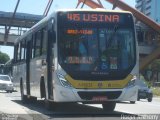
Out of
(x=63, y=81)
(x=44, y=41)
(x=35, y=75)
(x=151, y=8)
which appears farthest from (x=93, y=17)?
(x=151, y=8)

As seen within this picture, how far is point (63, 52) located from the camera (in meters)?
16.7

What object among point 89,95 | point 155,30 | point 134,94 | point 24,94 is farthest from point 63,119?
point 155,30

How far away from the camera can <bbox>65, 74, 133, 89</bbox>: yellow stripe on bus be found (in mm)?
16344

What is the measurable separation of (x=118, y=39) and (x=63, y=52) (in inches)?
73.9

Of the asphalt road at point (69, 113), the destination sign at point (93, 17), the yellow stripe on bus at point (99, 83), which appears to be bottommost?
the asphalt road at point (69, 113)

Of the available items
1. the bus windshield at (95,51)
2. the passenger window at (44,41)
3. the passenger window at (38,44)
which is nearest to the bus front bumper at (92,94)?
the bus windshield at (95,51)

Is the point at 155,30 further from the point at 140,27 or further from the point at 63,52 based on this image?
the point at 63,52

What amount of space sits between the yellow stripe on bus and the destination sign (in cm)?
199

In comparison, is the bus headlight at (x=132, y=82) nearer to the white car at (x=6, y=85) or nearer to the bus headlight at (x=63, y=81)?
the bus headlight at (x=63, y=81)

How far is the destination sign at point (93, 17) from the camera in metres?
17.0

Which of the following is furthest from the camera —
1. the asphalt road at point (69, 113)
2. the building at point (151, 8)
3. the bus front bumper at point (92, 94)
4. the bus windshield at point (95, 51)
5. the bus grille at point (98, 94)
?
the building at point (151, 8)

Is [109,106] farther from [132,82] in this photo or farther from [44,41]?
[44,41]

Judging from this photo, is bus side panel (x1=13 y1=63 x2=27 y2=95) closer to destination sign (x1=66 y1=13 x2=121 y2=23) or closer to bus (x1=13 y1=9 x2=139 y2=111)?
bus (x1=13 y1=9 x2=139 y2=111)

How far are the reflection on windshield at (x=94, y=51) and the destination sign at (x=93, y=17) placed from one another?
1.31 feet
